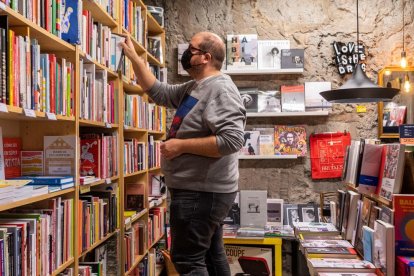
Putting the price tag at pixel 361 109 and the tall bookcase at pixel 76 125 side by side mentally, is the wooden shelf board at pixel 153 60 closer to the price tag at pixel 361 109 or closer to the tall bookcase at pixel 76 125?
the tall bookcase at pixel 76 125

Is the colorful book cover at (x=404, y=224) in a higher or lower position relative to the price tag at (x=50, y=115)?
lower

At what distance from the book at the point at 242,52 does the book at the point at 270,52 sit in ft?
0.18

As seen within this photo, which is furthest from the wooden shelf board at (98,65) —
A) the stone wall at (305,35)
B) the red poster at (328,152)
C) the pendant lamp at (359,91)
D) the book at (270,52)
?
the red poster at (328,152)

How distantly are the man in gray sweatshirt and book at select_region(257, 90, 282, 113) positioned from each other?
2.28 meters

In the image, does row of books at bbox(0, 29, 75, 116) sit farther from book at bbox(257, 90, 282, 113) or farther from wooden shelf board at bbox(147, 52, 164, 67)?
book at bbox(257, 90, 282, 113)

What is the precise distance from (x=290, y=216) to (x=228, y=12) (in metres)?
2.14

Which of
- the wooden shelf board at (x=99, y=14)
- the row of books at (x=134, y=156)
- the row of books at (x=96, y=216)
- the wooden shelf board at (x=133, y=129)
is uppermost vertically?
the wooden shelf board at (x=99, y=14)

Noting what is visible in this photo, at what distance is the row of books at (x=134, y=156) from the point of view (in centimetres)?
313

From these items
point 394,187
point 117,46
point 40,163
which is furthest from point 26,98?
point 394,187

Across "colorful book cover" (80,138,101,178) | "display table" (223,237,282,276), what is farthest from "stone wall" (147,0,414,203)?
"colorful book cover" (80,138,101,178)

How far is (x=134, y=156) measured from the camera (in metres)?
3.31

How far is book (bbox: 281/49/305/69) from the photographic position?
4.27 meters

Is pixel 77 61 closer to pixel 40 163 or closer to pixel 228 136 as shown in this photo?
pixel 40 163

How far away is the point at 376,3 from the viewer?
438 cm
